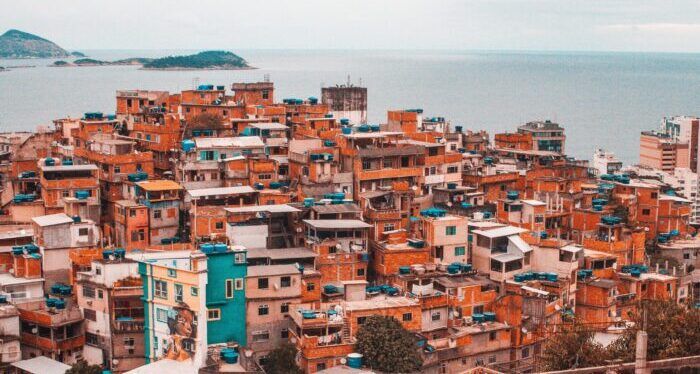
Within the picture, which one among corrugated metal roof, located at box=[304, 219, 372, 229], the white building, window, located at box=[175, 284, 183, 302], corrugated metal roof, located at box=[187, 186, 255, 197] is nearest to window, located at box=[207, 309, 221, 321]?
window, located at box=[175, 284, 183, 302]

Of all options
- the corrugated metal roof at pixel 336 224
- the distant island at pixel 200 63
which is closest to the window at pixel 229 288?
the corrugated metal roof at pixel 336 224

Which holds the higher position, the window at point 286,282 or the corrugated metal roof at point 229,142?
the corrugated metal roof at point 229,142

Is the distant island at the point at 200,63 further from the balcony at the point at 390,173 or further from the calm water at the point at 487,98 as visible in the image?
the balcony at the point at 390,173

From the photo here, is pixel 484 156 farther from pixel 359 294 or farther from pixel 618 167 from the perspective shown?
pixel 359 294

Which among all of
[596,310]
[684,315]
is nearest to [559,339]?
[684,315]

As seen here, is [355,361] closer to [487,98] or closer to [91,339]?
[91,339]
